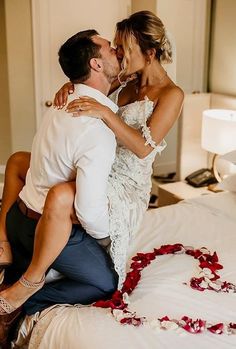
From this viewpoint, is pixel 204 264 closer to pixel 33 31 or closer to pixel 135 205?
pixel 135 205

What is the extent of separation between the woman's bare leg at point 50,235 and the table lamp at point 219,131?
1.65 m

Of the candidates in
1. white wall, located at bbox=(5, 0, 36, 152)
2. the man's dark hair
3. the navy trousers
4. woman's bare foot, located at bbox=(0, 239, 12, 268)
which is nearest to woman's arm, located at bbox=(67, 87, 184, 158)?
the man's dark hair

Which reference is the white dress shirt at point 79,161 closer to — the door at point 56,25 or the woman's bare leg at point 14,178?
A: the woman's bare leg at point 14,178

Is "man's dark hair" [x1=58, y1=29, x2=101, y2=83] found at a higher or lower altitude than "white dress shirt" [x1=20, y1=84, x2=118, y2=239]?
higher

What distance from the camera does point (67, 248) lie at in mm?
1854

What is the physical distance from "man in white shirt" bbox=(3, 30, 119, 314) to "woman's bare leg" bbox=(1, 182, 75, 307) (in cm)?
5

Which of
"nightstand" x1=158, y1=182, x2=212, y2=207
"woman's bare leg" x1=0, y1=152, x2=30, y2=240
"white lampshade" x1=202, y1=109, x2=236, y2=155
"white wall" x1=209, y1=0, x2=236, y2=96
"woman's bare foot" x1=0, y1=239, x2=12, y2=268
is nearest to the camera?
"woman's bare foot" x1=0, y1=239, x2=12, y2=268

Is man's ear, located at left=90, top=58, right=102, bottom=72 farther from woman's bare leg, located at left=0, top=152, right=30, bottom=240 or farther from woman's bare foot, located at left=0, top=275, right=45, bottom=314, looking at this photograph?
woman's bare foot, located at left=0, top=275, right=45, bottom=314

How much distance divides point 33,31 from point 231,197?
6.82ft

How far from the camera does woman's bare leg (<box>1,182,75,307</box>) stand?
5.70 ft

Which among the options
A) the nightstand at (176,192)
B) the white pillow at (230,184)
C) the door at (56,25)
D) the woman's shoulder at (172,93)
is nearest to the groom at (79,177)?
the woman's shoulder at (172,93)

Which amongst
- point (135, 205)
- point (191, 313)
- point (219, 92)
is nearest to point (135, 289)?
point (191, 313)

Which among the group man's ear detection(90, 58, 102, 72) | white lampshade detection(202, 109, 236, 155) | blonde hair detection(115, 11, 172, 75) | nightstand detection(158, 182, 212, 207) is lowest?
nightstand detection(158, 182, 212, 207)

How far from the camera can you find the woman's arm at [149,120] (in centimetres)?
183
